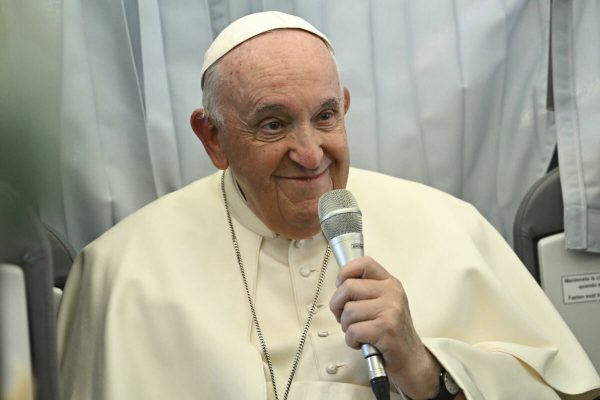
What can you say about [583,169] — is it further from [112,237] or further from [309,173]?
[112,237]

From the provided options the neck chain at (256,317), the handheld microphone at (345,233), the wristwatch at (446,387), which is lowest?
the wristwatch at (446,387)

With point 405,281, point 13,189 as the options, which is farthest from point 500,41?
point 13,189

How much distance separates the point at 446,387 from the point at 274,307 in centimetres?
60

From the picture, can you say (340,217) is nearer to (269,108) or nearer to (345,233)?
(345,233)

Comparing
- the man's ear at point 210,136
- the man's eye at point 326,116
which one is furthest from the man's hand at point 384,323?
the man's ear at point 210,136

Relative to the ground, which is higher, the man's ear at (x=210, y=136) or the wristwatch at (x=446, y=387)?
the man's ear at (x=210, y=136)

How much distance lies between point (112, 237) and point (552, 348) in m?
1.43

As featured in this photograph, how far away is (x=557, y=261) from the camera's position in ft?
11.0

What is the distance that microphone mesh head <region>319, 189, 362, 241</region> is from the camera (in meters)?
1.99

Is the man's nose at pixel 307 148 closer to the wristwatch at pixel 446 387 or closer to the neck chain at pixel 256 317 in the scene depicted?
the neck chain at pixel 256 317

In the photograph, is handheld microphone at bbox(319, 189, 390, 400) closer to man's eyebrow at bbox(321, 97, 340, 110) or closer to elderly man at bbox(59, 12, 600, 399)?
elderly man at bbox(59, 12, 600, 399)

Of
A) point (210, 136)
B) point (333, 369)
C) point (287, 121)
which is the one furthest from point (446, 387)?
point (210, 136)

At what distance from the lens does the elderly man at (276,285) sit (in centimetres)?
250

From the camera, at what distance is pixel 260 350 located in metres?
2.59
